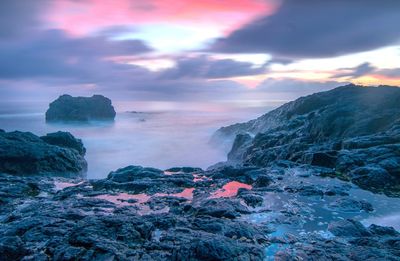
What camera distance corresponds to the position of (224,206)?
2528 centimetres

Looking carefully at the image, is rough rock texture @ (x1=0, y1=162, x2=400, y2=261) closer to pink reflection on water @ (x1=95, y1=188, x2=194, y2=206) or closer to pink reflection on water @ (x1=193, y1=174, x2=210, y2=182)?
pink reflection on water @ (x1=95, y1=188, x2=194, y2=206)

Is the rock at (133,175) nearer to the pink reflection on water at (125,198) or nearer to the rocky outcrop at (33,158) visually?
the pink reflection on water at (125,198)

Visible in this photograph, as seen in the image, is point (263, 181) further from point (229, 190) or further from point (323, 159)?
point (323, 159)

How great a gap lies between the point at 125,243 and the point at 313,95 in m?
66.8

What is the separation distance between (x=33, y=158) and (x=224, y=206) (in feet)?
110

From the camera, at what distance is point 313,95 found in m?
74.4

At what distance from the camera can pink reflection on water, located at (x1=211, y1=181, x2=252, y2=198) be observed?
105 feet

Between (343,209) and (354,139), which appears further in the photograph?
(354,139)

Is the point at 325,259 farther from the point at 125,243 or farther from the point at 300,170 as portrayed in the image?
the point at 300,170

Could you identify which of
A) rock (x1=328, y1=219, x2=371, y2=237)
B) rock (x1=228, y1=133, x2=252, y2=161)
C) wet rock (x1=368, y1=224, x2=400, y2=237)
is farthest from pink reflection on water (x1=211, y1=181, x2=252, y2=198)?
rock (x1=228, y1=133, x2=252, y2=161)

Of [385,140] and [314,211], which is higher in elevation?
[385,140]

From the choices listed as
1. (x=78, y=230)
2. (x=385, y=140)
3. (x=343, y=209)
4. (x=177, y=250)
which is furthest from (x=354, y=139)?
(x=78, y=230)

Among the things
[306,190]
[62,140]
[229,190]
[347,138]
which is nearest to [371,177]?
[306,190]

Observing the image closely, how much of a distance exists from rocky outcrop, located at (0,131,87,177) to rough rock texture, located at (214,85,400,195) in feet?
103
